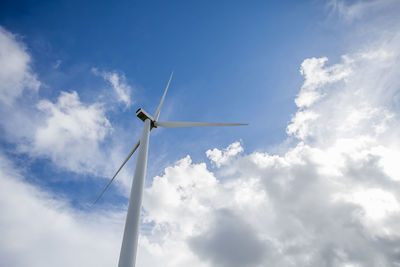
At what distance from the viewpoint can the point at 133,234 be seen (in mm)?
14141

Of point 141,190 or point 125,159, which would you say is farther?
point 125,159

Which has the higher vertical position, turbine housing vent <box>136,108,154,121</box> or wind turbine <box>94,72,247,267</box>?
turbine housing vent <box>136,108,154,121</box>

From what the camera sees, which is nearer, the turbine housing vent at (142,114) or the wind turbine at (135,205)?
the wind turbine at (135,205)

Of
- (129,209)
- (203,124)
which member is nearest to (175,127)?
(203,124)

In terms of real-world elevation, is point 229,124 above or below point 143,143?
above

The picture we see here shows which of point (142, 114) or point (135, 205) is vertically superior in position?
point (142, 114)

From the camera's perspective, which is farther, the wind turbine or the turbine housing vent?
the turbine housing vent

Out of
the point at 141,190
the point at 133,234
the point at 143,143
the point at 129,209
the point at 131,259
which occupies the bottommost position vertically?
the point at 131,259

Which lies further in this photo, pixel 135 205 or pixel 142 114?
pixel 142 114

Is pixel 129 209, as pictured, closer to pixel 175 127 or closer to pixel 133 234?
pixel 133 234

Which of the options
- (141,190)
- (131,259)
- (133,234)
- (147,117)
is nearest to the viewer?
(131,259)

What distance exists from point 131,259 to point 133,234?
56.9 inches

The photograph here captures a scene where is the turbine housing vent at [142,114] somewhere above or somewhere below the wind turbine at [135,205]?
above

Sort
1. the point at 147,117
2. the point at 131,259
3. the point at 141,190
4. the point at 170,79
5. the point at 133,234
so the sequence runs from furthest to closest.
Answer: the point at 170,79 → the point at 147,117 → the point at 141,190 → the point at 133,234 → the point at 131,259
